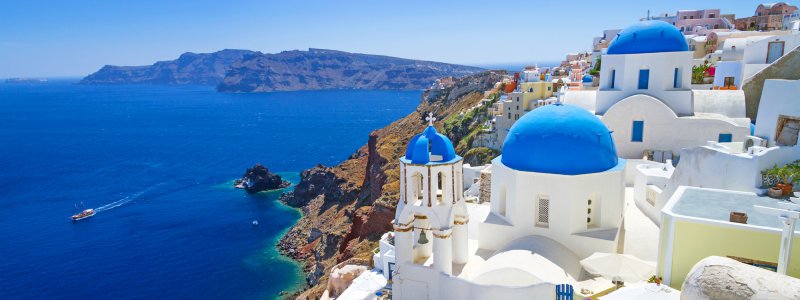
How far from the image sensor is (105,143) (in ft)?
326

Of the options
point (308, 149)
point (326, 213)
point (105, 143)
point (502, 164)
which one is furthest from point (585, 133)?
point (105, 143)

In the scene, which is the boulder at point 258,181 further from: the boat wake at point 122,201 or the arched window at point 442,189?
the arched window at point 442,189

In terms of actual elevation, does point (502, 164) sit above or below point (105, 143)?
above

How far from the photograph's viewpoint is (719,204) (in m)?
11.7

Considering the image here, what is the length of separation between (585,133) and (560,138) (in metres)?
0.80

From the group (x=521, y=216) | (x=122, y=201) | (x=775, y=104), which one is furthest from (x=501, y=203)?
(x=122, y=201)

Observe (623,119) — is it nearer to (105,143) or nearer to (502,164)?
(502,164)

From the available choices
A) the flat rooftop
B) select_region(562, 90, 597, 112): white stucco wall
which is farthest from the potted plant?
select_region(562, 90, 597, 112): white stucco wall

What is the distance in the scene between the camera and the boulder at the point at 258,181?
65000 mm

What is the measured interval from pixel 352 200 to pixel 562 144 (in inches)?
1639

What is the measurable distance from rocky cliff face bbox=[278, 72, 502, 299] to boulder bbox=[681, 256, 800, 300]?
2295 cm

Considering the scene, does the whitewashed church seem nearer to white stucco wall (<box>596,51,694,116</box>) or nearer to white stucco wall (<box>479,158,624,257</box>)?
white stucco wall (<box>479,158,624,257</box>)

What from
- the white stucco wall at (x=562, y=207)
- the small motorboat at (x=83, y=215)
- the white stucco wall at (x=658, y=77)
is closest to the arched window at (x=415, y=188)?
the white stucco wall at (x=562, y=207)

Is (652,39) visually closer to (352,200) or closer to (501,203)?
(501,203)
